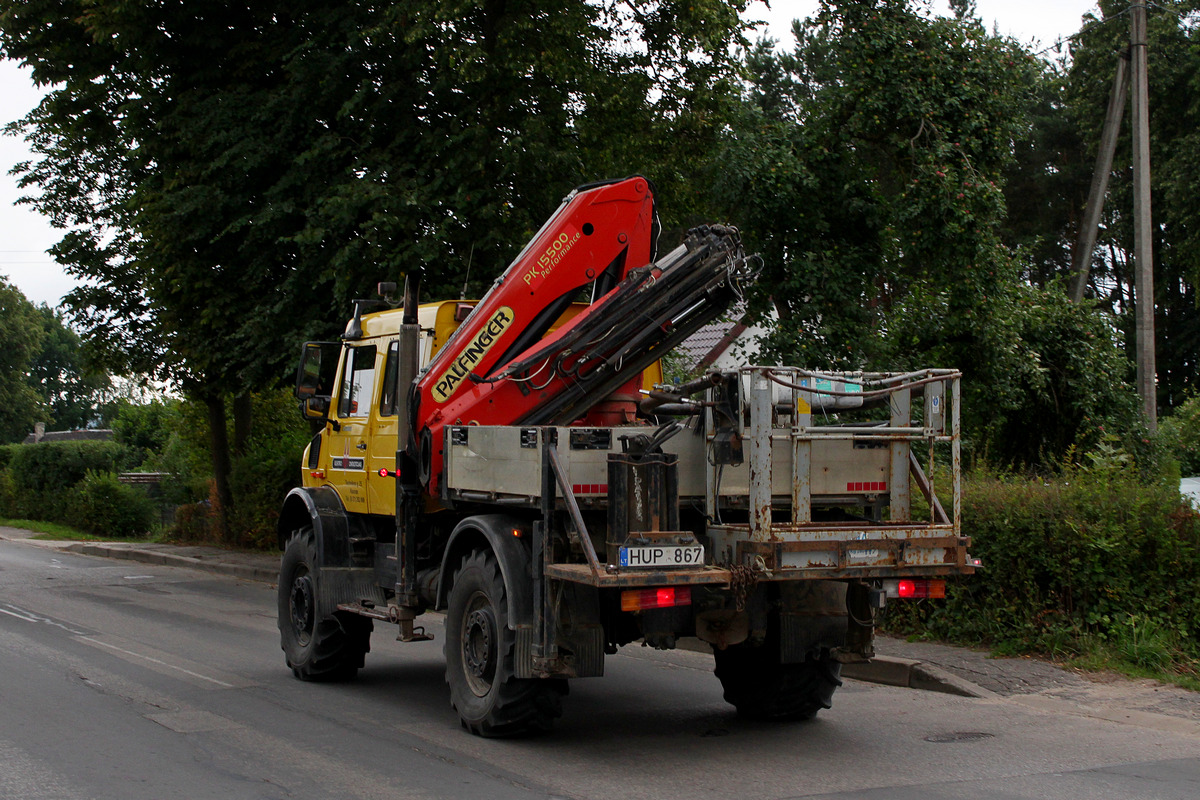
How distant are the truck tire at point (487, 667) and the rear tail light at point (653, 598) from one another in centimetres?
101

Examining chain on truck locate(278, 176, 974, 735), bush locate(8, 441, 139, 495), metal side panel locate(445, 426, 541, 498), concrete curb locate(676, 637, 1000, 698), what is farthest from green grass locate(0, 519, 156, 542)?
metal side panel locate(445, 426, 541, 498)

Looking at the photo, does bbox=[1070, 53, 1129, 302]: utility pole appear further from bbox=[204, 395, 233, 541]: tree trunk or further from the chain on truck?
bbox=[204, 395, 233, 541]: tree trunk

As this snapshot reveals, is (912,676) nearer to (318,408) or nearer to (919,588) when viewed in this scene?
(919,588)

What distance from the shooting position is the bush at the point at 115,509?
28703 mm

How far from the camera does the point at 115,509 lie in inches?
1133

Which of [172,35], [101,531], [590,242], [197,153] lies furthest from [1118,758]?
[101,531]

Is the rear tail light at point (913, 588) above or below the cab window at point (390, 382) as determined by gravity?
below

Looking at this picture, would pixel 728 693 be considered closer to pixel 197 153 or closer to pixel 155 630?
pixel 155 630

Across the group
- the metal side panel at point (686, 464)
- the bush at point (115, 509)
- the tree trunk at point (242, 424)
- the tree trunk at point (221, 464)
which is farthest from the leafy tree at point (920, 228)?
the bush at point (115, 509)

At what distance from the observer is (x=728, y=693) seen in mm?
8172

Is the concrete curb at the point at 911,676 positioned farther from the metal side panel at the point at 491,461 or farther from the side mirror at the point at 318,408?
the side mirror at the point at 318,408

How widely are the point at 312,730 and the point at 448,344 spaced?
9.02 feet

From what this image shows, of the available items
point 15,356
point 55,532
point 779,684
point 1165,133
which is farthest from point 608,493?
point 15,356

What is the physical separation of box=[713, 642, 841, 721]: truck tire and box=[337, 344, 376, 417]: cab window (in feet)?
11.4
